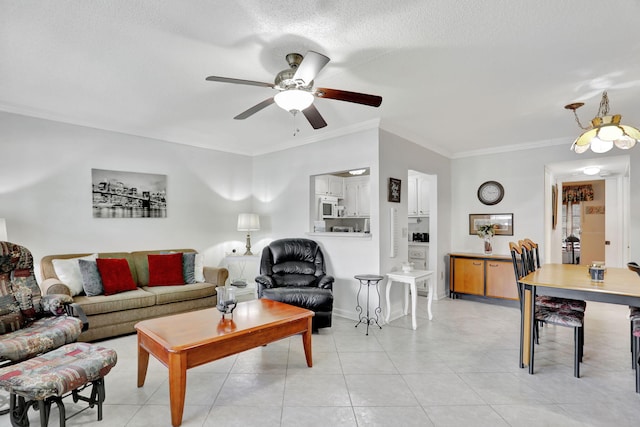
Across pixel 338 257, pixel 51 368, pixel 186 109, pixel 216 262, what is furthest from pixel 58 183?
pixel 338 257

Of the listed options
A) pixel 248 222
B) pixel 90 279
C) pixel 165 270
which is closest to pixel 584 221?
pixel 248 222

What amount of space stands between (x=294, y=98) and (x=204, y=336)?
70.2 inches

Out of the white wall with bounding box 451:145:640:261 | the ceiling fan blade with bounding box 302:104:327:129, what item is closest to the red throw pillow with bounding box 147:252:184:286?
the ceiling fan blade with bounding box 302:104:327:129

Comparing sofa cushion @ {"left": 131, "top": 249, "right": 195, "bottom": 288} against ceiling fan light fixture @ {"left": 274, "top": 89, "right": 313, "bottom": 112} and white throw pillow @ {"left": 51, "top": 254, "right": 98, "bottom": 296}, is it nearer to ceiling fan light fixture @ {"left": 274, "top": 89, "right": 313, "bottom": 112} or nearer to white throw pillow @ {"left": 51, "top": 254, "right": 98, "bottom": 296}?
white throw pillow @ {"left": 51, "top": 254, "right": 98, "bottom": 296}

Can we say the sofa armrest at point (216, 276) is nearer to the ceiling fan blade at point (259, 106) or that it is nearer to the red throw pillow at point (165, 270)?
the red throw pillow at point (165, 270)

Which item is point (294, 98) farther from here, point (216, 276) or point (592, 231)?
point (592, 231)

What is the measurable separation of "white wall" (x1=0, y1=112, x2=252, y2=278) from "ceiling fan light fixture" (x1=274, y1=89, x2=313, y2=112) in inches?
120

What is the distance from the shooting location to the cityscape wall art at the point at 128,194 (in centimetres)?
427

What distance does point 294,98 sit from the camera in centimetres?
243

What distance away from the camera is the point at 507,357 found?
3.12 m

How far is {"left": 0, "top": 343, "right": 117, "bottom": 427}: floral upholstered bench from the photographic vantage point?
1.78 meters

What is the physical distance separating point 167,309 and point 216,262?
59.0 inches

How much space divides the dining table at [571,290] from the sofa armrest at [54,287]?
4.29 metres

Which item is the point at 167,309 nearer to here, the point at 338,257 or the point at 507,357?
the point at 338,257
